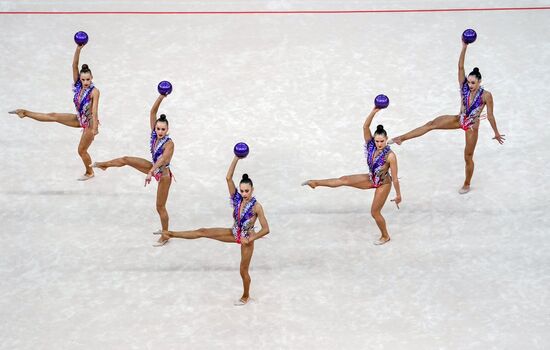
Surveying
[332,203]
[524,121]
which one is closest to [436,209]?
[332,203]

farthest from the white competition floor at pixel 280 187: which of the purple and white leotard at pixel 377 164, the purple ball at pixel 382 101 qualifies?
the purple ball at pixel 382 101

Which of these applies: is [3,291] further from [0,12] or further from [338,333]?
[0,12]

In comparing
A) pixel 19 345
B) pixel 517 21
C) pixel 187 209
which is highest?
pixel 517 21

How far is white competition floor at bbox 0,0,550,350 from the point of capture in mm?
11547

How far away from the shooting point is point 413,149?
1408 centimetres

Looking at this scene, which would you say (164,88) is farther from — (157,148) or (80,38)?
(80,38)

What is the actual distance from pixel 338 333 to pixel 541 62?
5734 mm

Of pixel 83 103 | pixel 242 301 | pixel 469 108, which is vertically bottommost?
pixel 242 301

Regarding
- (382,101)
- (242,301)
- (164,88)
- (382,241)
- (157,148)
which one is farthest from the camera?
(382,241)

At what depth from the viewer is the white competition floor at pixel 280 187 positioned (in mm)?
11547

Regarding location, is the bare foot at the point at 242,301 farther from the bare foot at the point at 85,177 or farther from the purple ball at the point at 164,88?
the bare foot at the point at 85,177

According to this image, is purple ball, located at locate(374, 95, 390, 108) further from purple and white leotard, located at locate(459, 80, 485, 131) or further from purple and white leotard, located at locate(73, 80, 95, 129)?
purple and white leotard, located at locate(73, 80, 95, 129)

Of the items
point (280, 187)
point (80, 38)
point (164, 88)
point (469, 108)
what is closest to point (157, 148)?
point (164, 88)

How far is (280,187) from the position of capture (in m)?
13.5
